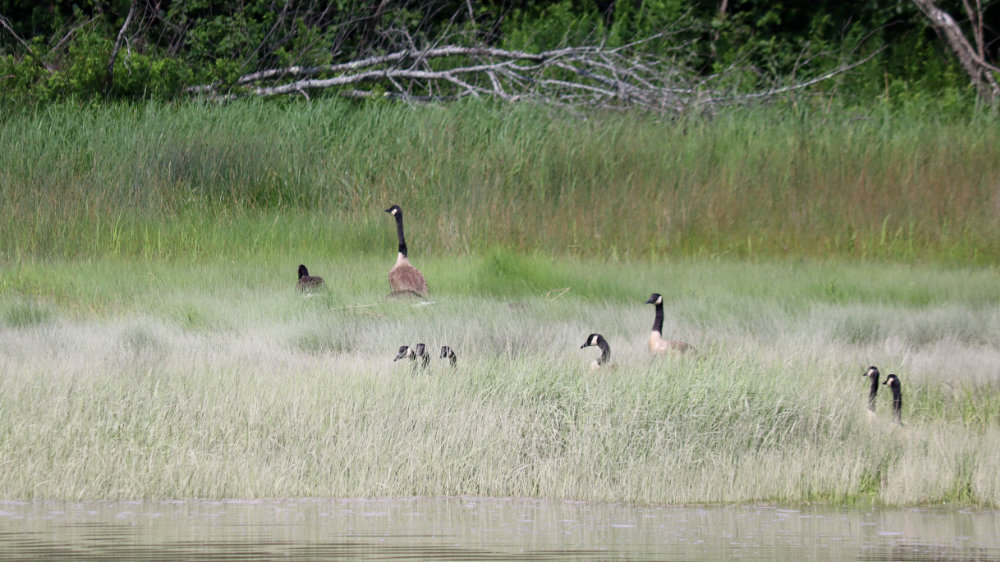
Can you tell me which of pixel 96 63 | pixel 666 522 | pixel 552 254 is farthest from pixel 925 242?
pixel 96 63

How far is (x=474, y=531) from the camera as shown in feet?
14.6

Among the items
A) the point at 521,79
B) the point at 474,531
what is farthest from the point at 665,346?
the point at 521,79

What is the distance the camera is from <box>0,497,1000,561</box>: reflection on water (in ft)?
13.1

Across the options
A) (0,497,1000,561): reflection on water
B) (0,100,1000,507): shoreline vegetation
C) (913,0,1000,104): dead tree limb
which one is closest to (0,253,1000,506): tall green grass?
(0,100,1000,507): shoreline vegetation

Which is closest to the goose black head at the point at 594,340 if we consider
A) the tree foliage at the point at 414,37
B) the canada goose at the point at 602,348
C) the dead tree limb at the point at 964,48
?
the canada goose at the point at 602,348

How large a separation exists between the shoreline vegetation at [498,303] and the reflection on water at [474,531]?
0.81 feet

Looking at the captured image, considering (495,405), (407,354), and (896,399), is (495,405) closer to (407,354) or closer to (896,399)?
(407,354)

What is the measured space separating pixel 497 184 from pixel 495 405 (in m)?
7.29

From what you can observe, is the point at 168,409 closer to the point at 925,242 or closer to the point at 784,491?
the point at 784,491

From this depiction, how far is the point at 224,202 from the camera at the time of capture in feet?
45.8

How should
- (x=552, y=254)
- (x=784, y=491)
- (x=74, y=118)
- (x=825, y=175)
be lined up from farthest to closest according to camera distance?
(x=74, y=118) → (x=825, y=175) → (x=552, y=254) → (x=784, y=491)

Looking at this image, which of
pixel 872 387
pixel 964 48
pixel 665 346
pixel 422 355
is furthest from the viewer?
pixel 964 48

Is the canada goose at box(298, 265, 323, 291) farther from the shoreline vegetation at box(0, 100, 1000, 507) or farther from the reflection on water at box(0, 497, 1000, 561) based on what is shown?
the reflection on water at box(0, 497, 1000, 561)

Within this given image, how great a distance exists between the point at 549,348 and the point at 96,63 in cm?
1073
